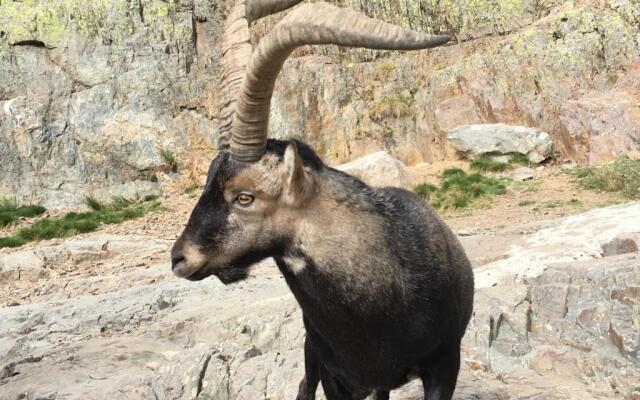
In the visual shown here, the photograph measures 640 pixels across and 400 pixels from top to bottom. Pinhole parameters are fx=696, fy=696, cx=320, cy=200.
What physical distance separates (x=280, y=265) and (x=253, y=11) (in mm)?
1910

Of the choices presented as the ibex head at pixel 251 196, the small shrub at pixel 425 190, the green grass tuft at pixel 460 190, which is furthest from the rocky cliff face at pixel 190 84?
the ibex head at pixel 251 196

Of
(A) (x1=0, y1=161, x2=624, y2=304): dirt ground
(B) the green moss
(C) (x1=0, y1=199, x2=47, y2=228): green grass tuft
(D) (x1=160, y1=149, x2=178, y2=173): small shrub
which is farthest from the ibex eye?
(B) the green moss

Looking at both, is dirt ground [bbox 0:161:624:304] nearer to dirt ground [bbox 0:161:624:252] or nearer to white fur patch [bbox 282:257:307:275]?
dirt ground [bbox 0:161:624:252]

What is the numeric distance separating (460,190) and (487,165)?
168cm

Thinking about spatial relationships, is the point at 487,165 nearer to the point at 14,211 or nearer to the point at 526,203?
the point at 526,203

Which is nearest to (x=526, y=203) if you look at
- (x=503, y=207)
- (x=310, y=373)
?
(x=503, y=207)

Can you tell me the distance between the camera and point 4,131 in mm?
→ 20094

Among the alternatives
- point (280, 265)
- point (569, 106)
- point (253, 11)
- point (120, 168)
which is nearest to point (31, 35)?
point (120, 168)

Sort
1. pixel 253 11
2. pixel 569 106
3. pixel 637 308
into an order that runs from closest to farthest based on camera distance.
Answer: pixel 253 11 < pixel 637 308 < pixel 569 106

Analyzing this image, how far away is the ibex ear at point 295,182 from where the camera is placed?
3664 mm

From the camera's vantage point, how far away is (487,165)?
1733 cm

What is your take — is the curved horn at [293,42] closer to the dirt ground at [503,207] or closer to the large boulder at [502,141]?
the dirt ground at [503,207]

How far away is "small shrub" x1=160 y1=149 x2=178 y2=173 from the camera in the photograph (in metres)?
20.0

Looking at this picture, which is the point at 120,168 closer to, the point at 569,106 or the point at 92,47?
the point at 92,47
